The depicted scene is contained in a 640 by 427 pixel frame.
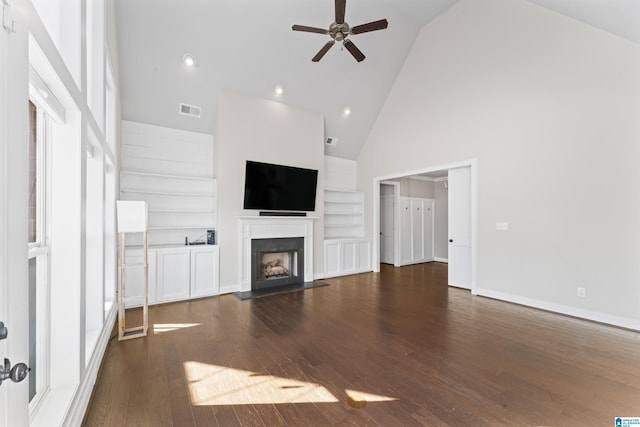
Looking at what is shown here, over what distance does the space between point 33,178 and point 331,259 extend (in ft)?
17.5

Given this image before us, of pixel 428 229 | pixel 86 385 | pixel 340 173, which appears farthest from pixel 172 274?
pixel 428 229

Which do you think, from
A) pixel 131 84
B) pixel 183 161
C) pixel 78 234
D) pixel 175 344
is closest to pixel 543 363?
pixel 175 344

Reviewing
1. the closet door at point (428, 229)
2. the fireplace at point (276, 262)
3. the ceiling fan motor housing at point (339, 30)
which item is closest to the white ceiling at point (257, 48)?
the ceiling fan motor housing at point (339, 30)

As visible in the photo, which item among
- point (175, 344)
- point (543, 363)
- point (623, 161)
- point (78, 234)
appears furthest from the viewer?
point (623, 161)

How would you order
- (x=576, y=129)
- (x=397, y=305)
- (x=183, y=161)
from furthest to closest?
(x=183, y=161)
(x=397, y=305)
(x=576, y=129)

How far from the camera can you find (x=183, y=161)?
17.4 feet

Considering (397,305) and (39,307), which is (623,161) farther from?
(39,307)

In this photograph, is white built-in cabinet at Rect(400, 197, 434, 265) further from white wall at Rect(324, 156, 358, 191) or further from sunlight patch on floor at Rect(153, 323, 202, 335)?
sunlight patch on floor at Rect(153, 323, 202, 335)

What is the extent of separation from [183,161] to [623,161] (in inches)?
264

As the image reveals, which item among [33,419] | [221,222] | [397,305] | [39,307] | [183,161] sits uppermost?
[183,161]

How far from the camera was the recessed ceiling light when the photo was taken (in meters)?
4.38

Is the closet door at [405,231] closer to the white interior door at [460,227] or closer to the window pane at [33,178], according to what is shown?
the white interior door at [460,227]

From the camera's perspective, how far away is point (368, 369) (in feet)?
8.36

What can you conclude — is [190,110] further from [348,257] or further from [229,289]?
[348,257]
